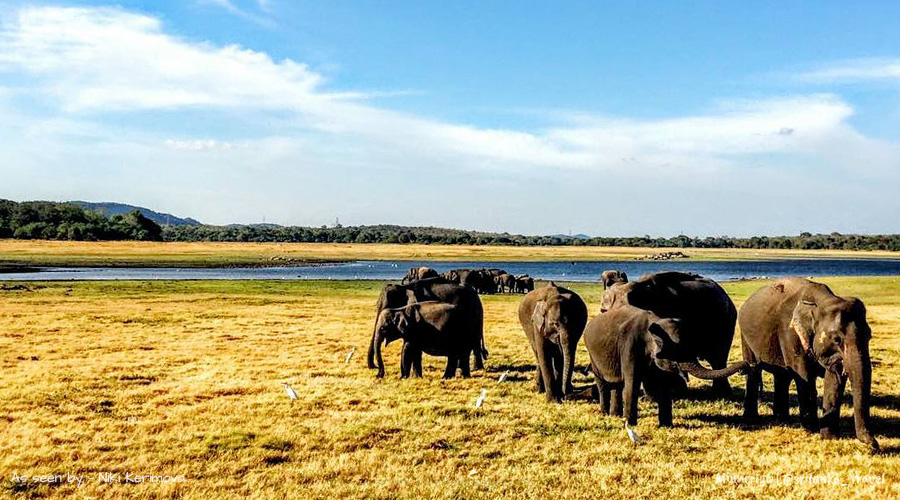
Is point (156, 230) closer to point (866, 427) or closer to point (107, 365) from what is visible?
point (107, 365)

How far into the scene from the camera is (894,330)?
81.5ft

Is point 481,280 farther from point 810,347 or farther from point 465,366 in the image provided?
point 810,347

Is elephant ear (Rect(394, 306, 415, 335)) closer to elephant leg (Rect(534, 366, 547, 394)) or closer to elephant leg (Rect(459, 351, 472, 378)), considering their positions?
elephant leg (Rect(459, 351, 472, 378))

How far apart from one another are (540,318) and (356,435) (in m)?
4.47

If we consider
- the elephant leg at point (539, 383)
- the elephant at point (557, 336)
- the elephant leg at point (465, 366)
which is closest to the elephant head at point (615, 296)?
the elephant at point (557, 336)

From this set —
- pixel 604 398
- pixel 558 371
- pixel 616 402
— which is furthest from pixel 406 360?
pixel 616 402

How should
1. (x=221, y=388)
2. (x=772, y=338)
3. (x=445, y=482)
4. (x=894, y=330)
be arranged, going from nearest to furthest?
(x=445, y=482) < (x=772, y=338) < (x=221, y=388) < (x=894, y=330)

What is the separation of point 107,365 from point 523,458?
12.0m

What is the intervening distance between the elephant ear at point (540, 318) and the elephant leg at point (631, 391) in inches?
96.3

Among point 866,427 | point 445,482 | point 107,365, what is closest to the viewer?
point 445,482

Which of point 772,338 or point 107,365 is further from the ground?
point 772,338

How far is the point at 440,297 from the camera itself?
1758cm

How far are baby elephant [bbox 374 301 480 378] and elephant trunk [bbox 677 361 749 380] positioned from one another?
240 inches

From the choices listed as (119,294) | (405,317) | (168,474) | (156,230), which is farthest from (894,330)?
(156,230)
